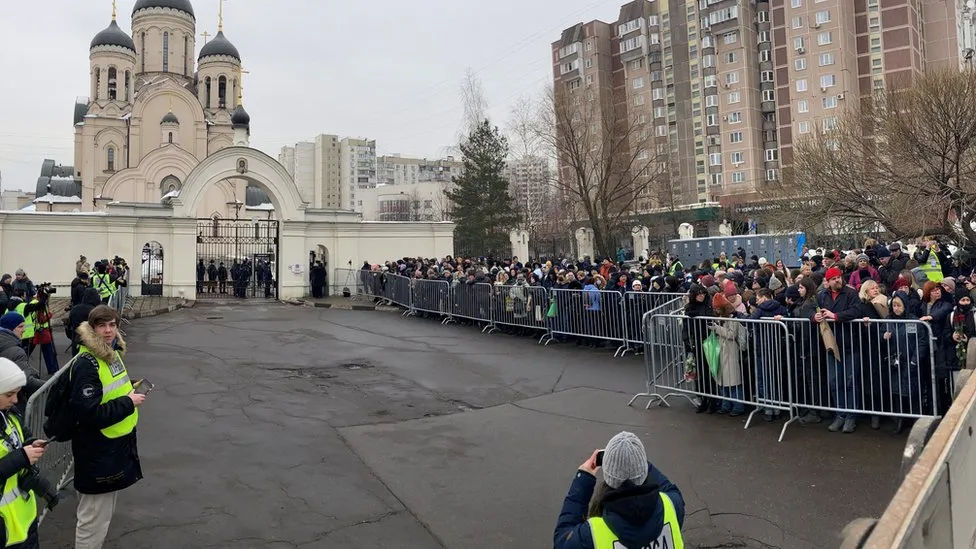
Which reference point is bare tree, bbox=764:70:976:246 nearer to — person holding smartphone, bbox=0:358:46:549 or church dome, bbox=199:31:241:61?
person holding smartphone, bbox=0:358:46:549

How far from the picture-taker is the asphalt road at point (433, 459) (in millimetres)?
4906

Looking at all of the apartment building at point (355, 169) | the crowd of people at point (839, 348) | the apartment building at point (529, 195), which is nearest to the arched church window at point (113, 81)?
the apartment building at point (529, 195)

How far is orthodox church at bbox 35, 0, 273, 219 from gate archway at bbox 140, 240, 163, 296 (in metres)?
21.0

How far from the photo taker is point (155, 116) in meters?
49.8

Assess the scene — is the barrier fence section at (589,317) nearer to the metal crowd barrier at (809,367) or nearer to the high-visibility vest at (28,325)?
the metal crowd barrier at (809,367)

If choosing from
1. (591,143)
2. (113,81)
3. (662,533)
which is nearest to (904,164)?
(591,143)

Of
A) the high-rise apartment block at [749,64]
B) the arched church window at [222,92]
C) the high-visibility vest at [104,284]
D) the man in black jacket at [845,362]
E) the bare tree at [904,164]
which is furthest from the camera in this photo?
the high-rise apartment block at [749,64]

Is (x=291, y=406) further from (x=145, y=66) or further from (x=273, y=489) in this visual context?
(x=145, y=66)

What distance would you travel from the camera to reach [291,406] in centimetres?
867

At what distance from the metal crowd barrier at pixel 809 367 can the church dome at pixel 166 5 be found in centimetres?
5793

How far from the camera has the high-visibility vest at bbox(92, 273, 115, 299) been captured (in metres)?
15.2

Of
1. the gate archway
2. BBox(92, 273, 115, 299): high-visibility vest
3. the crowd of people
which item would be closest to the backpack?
the crowd of people

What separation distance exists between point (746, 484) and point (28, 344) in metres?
11.1

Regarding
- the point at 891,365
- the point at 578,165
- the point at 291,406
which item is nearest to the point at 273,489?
the point at 291,406
